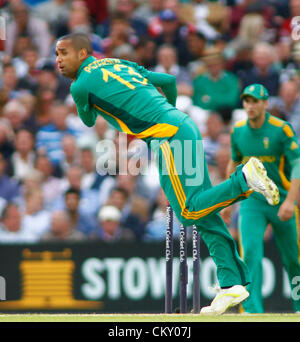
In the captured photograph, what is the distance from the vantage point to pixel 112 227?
1125cm

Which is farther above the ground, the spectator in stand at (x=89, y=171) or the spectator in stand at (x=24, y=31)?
the spectator in stand at (x=24, y=31)

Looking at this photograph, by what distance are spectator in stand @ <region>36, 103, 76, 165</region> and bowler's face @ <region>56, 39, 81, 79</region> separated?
548cm

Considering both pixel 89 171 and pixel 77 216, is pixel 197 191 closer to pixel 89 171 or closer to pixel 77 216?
pixel 77 216

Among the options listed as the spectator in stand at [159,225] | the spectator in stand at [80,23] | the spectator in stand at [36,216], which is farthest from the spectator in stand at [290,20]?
the spectator in stand at [36,216]

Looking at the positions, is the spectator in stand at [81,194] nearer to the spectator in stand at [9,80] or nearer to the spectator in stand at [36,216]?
the spectator in stand at [36,216]

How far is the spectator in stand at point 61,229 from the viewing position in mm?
→ 11414

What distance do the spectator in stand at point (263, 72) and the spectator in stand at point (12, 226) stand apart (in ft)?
12.1

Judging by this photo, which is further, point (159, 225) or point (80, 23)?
point (80, 23)

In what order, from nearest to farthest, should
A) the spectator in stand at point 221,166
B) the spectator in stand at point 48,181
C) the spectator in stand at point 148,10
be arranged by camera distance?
the spectator in stand at point 221,166, the spectator in stand at point 48,181, the spectator in stand at point 148,10

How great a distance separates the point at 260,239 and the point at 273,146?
35.3 inches

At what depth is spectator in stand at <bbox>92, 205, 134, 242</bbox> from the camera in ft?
36.8
